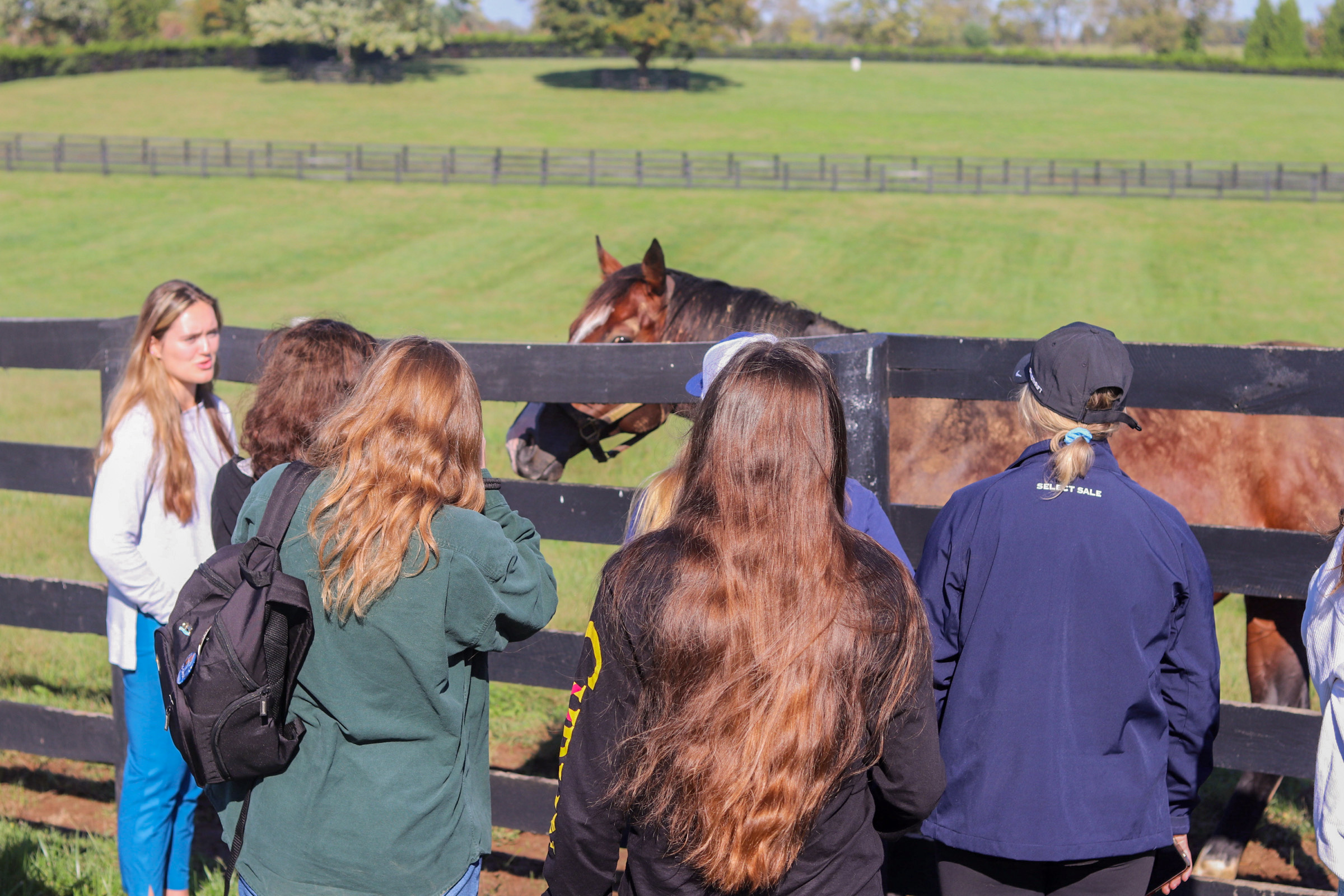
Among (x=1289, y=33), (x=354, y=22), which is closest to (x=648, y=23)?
(x=354, y=22)

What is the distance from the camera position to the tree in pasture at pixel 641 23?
Answer: 65.2 meters

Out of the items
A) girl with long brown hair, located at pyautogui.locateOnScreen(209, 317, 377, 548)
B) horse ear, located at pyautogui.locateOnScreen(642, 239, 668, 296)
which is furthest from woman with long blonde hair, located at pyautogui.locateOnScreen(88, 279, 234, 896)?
horse ear, located at pyautogui.locateOnScreen(642, 239, 668, 296)

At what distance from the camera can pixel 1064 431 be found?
89.8 inches

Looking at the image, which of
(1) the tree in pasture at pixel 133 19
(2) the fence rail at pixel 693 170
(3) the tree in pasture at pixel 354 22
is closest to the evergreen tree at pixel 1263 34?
(2) the fence rail at pixel 693 170

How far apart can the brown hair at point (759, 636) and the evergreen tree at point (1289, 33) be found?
9883cm

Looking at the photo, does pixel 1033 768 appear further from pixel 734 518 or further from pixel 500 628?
pixel 500 628

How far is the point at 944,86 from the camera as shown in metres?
70.9

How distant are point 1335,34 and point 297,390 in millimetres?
99086

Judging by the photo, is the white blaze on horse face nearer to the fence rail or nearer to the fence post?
the fence post

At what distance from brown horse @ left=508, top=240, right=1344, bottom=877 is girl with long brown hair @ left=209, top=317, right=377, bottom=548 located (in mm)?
1511

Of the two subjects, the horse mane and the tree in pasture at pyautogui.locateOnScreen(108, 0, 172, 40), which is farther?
the tree in pasture at pyautogui.locateOnScreen(108, 0, 172, 40)

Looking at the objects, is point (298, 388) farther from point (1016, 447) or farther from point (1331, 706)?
point (1016, 447)

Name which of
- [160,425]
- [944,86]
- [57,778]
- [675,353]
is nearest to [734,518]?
[675,353]

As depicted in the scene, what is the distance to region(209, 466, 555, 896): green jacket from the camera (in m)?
2.20
